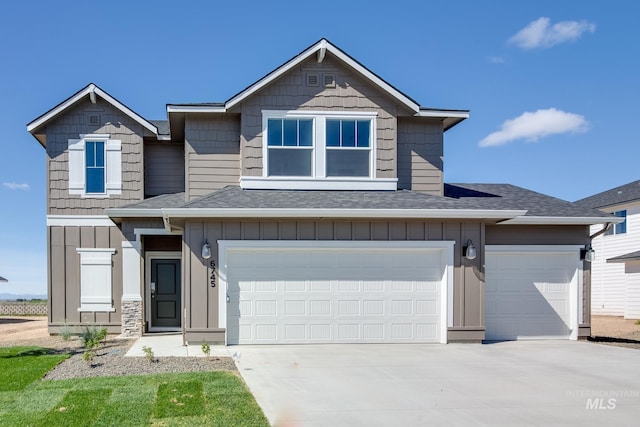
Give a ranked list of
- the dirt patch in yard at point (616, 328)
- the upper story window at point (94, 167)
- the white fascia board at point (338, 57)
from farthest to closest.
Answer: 1. the dirt patch in yard at point (616, 328)
2. the upper story window at point (94, 167)
3. the white fascia board at point (338, 57)

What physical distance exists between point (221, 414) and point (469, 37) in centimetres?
1378

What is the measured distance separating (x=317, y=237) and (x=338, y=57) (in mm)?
4466

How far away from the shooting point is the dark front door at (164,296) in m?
13.5

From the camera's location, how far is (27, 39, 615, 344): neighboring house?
415 inches

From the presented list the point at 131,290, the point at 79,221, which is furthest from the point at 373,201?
the point at 79,221

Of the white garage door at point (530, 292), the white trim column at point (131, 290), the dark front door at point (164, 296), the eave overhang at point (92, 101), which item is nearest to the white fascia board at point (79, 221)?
the white trim column at point (131, 290)

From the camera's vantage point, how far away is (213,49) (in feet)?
46.6

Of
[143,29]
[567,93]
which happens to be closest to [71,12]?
[143,29]

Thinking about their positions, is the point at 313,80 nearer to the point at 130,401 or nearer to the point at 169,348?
the point at 169,348

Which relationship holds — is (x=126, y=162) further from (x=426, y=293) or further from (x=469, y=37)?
(x=469, y=37)

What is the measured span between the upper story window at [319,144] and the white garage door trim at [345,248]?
6.69 ft

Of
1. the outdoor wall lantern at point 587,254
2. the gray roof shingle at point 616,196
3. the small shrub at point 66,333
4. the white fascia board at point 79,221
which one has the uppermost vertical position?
the gray roof shingle at point 616,196

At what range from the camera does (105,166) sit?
13586mm

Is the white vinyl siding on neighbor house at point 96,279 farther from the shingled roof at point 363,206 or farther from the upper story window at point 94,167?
the shingled roof at point 363,206
